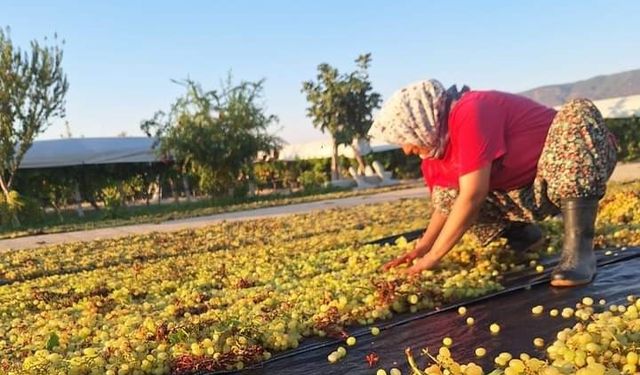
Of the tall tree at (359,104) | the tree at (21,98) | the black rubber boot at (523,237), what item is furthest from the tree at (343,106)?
the black rubber boot at (523,237)

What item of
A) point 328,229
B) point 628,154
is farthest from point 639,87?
point 328,229

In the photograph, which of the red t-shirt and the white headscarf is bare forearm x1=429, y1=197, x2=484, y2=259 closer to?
the red t-shirt

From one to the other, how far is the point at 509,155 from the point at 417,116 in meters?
0.67

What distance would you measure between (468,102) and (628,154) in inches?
1129

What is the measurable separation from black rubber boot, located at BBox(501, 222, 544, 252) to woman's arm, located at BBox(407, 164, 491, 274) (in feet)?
3.16

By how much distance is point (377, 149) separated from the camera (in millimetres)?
33469

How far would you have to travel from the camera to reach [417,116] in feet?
12.7

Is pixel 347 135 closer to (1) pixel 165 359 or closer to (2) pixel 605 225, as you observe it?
(2) pixel 605 225

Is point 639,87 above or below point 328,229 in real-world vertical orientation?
above

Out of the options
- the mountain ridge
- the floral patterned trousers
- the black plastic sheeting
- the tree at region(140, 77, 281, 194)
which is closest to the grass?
the tree at region(140, 77, 281, 194)

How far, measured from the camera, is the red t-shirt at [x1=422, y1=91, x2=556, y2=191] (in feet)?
12.1

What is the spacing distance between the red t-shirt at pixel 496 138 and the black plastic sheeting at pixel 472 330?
0.72 metres

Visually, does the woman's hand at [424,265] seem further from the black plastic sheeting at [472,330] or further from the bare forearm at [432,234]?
the black plastic sheeting at [472,330]

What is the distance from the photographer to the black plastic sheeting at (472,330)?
2.72 m
